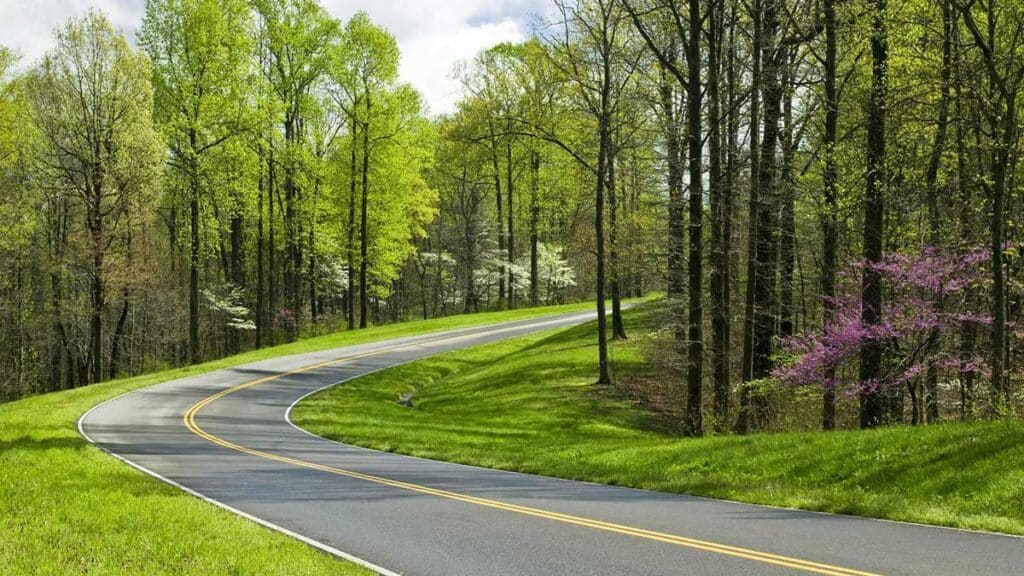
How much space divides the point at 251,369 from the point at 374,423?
1382cm

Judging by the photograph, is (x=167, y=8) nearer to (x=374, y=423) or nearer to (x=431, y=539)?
(x=374, y=423)

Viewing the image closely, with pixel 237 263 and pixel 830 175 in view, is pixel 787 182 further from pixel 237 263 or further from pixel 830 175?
pixel 237 263

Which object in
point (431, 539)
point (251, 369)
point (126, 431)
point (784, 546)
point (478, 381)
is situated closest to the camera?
point (784, 546)

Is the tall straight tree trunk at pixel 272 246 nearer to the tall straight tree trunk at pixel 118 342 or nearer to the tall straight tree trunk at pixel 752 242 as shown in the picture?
the tall straight tree trunk at pixel 118 342

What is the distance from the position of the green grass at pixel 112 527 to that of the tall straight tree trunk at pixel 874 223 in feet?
41.8

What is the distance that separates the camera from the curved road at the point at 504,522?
782 centimetres

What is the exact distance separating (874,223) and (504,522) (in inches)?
438

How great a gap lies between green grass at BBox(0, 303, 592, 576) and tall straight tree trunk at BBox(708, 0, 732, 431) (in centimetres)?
1344

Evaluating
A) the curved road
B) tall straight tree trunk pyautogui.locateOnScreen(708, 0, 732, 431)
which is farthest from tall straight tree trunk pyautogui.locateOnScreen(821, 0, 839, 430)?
the curved road

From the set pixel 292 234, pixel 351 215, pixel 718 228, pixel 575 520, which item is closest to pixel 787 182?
pixel 718 228

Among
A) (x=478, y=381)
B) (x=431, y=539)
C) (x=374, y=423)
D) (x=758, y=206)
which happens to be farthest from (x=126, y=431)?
(x=758, y=206)

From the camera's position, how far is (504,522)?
33.6 ft

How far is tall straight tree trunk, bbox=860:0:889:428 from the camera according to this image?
52.3 ft

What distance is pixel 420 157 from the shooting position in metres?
52.4
